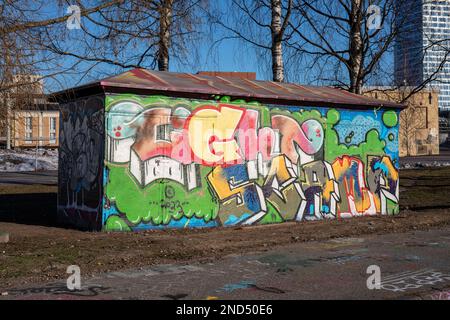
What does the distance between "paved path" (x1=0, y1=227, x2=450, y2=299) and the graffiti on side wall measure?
160 inches

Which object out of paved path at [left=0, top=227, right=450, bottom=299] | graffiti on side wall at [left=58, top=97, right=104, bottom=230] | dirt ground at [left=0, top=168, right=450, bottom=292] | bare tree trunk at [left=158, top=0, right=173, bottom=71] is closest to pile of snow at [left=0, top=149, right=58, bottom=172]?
dirt ground at [left=0, top=168, right=450, bottom=292]

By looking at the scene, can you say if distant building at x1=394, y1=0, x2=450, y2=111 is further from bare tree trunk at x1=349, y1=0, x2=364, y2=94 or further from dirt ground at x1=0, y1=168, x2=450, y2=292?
dirt ground at x1=0, y1=168, x2=450, y2=292

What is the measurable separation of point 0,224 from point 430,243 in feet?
30.7

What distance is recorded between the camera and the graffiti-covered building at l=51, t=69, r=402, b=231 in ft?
37.4

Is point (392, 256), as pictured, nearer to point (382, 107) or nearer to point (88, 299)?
point (88, 299)

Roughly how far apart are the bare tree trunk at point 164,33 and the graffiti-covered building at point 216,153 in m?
2.76

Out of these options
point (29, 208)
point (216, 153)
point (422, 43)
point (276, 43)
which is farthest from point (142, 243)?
point (422, 43)

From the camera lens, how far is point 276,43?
1811cm

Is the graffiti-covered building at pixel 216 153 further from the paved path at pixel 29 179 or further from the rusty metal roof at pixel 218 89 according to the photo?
the paved path at pixel 29 179

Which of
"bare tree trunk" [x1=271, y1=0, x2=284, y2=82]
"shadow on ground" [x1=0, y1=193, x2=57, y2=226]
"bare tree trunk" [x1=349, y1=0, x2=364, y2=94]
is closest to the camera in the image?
"shadow on ground" [x1=0, y1=193, x2=57, y2=226]

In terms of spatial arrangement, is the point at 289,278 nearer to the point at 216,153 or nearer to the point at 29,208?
A: the point at 216,153

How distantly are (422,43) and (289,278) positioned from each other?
1453 cm

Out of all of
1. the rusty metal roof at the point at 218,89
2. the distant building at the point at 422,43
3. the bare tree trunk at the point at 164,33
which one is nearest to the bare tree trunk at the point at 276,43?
the rusty metal roof at the point at 218,89

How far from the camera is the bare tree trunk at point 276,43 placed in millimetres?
18000
